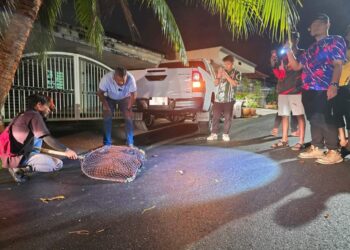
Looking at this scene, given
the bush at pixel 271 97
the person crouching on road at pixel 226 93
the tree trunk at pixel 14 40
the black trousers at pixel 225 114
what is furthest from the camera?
the bush at pixel 271 97

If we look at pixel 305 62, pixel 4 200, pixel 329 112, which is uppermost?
pixel 305 62

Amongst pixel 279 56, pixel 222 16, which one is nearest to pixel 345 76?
→ pixel 279 56

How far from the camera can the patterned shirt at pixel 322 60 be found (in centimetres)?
414

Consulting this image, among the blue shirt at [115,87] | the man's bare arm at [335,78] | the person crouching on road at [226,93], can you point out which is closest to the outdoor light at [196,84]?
the person crouching on road at [226,93]

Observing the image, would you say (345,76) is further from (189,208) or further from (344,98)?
(189,208)

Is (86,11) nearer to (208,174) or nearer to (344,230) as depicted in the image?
(208,174)

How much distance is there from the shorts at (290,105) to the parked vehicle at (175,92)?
210 centimetres

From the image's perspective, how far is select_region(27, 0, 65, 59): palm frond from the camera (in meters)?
5.52

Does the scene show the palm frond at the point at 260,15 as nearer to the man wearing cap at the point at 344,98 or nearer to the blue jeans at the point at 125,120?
the man wearing cap at the point at 344,98

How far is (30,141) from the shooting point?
3.63 meters

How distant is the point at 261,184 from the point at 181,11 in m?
20.0

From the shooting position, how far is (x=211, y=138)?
263 inches

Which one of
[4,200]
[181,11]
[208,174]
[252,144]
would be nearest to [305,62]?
[252,144]

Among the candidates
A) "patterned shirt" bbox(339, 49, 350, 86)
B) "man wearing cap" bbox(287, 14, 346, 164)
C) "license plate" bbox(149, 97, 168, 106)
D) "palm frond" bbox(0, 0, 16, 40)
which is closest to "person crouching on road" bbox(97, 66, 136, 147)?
"license plate" bbox(149, 97, 168, 106)
